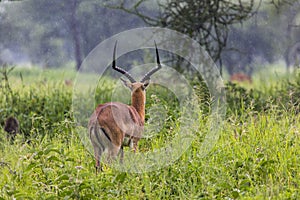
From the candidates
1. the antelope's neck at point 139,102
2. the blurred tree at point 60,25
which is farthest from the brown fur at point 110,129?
the blurred tree at point 60,25

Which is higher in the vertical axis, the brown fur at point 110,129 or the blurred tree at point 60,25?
the blurred tree at point 60,25

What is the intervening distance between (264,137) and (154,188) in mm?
1391

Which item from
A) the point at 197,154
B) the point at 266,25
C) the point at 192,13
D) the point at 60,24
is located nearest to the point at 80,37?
the point at 60,24

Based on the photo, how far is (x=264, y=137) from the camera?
5.89 m

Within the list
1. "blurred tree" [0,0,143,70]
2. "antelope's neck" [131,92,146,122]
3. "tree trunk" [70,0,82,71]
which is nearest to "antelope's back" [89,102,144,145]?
"antelope's neck" [131,92,146,122]

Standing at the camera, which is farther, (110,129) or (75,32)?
(75,32)

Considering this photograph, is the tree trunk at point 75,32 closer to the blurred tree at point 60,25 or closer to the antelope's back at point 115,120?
the blurred tree at point 60,25

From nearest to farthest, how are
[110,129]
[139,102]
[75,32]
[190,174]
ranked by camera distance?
[190,174] → [110,129] → [139,102] → [75,32]

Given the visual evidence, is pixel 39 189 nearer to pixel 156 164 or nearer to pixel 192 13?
pixel 156 164

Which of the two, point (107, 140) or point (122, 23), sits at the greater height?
point (122, 23)

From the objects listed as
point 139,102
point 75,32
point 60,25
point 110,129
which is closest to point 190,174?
point 110,129

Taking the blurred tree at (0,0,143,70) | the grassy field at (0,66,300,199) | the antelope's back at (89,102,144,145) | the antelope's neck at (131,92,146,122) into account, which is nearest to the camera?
the grassy field at (0,66,300,199)

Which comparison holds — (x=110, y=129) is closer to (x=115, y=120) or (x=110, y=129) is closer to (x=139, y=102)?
(x=115, y=120)

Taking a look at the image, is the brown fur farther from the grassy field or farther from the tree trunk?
the tree trunk
